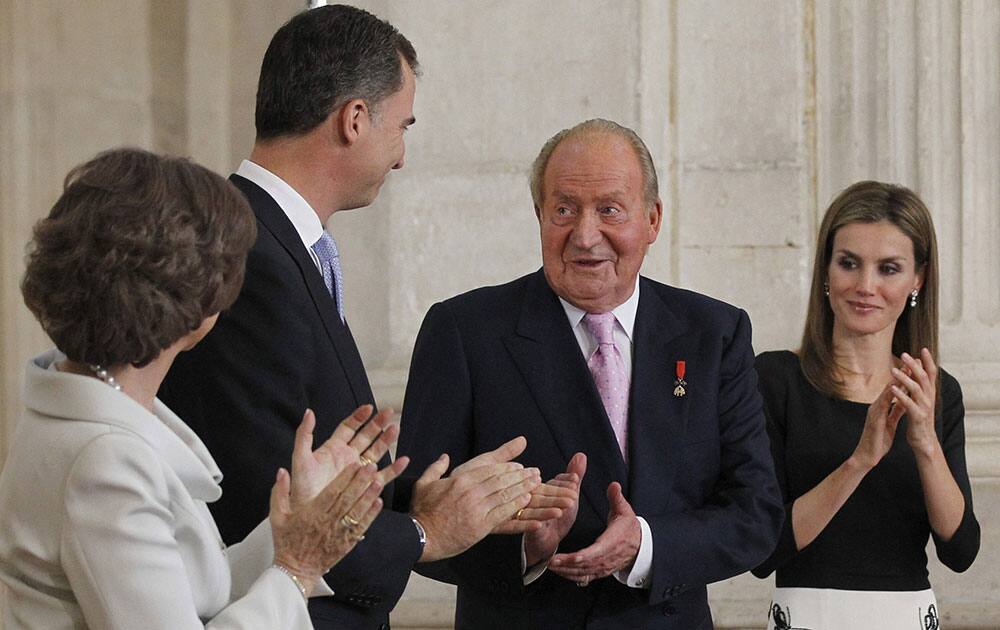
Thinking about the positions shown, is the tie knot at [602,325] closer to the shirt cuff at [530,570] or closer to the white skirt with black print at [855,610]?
the shirt cuff at [530,570]

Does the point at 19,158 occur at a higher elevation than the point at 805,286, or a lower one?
higher

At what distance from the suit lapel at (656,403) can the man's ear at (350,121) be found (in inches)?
31.3

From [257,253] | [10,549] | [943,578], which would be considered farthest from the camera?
[943,578]

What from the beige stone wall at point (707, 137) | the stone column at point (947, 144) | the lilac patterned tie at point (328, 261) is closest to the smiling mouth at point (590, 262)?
the lilac patterned tie at point (328, 261)

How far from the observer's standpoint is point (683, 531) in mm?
2891

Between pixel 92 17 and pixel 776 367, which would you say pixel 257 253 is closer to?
pixel 776 367

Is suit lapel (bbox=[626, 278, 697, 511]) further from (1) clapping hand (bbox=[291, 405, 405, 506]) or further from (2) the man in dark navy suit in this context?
(1) clapping hand (bbox=[291, 405, 405, 506])

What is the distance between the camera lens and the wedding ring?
2.02m

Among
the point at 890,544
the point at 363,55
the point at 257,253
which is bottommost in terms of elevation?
the point at 890,544

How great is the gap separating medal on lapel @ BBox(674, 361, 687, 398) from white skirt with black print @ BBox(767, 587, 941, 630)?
0.78m

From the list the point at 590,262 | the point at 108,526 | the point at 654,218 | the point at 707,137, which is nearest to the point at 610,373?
the point at 590,262

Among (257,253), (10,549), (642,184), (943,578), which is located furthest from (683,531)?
(943,578)

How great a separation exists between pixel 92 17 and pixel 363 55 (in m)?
3.55

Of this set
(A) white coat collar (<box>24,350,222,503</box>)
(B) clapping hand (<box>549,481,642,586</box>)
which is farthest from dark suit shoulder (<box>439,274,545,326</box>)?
(A) white coat collar (<box>24,350,222,503</box>)
